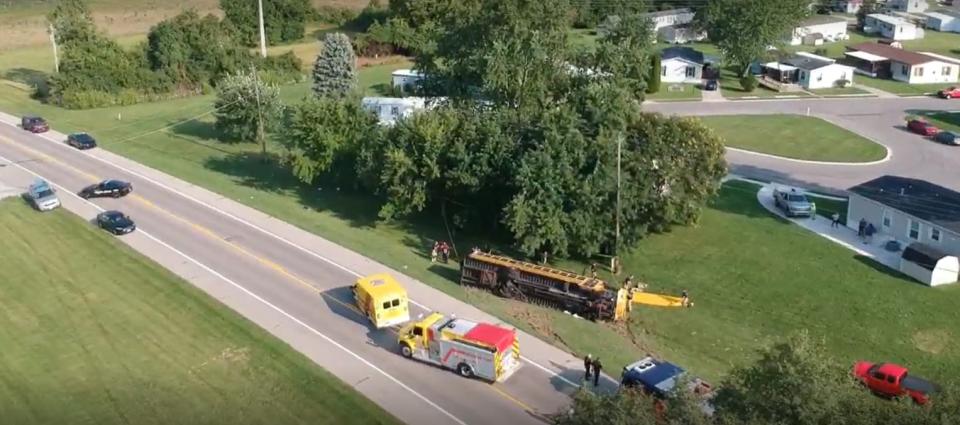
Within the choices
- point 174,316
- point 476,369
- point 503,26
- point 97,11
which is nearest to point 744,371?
point 476,369

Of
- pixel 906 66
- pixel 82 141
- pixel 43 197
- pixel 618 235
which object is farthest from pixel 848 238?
pixel 82 141

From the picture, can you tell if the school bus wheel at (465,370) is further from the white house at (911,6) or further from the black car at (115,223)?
the white house at (911,6)

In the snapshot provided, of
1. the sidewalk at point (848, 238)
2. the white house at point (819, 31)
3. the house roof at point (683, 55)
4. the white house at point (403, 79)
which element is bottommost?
the sidewalk at point (848, 238)

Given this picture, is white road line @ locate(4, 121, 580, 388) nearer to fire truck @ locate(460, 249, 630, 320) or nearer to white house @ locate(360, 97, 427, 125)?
fire truck @ locate(460, 249, 630, 320)

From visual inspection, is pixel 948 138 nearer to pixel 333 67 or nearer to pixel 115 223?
pixel 333 67

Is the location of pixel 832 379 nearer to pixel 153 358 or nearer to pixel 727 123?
pixel 153 358

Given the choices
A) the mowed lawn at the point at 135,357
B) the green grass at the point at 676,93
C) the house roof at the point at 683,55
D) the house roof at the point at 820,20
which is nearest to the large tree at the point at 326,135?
the mowed lawn at the point at 135,357
